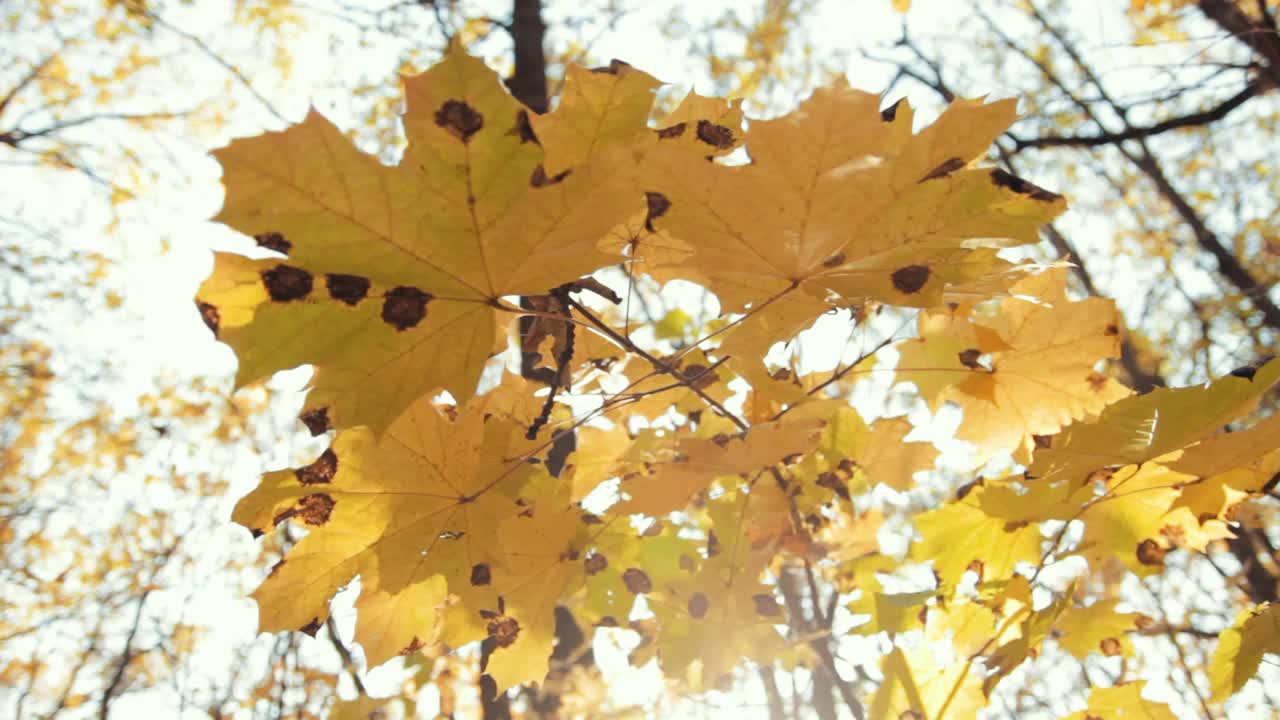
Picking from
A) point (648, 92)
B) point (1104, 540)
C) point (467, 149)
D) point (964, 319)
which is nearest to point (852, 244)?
point (648, 92)

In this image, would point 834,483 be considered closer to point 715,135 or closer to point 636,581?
point 636,581

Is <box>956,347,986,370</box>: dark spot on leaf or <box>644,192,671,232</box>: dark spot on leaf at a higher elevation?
<box>956,347,986,370</box>: dark spot on leaf

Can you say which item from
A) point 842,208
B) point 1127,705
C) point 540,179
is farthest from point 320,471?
point 1127,705

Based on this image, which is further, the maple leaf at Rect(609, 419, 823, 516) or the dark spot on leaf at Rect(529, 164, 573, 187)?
the maple leaf at Rect(609, 419, 823, 516)

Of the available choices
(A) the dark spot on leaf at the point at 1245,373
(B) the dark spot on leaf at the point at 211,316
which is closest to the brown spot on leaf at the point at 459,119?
(B) the dark spot on leaf at the point at 211,316

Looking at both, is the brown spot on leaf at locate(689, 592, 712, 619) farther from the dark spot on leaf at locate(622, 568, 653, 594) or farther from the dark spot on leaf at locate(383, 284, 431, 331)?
the dark spot on leaf at locate(383, 284, 431, 331)

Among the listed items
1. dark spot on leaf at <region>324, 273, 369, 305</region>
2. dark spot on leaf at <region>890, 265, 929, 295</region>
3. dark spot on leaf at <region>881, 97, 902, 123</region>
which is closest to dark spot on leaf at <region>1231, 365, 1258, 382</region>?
dark spot on leaf at <region>890, 265, 929, 295</region>
